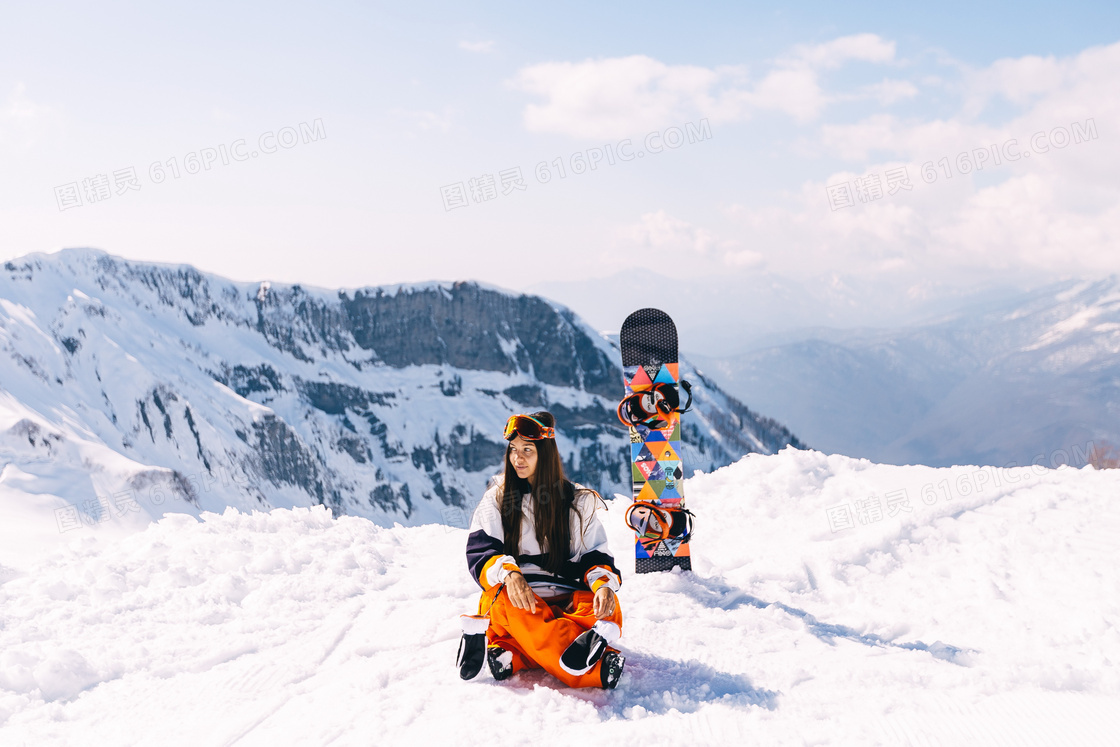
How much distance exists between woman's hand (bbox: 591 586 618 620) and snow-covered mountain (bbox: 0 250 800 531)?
2349 centimetres

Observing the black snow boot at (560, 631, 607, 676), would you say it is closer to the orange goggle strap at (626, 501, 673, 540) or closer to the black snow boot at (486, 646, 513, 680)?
the black snow boot at (486, 646, 513, 680)

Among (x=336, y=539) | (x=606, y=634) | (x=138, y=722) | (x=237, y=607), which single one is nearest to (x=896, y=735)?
(x=606, y=634)

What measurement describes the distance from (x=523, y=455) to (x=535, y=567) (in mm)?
797

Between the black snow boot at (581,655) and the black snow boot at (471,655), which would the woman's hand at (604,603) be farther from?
the black snow boot at (471,655)

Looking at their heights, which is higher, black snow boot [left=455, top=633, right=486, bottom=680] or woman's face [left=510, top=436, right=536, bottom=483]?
woman's face [left=510, top=436, right=536, bottom=483]

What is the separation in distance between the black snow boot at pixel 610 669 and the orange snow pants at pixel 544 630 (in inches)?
1.4

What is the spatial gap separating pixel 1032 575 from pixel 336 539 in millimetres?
7697

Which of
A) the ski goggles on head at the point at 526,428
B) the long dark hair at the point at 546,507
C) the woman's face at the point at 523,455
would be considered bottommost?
the long dark hair at the point at 546,507

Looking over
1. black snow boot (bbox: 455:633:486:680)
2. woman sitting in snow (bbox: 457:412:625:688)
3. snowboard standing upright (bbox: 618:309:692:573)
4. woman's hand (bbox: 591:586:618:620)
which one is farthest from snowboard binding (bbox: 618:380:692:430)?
black snow boot (bbox: 455:633:486:680)

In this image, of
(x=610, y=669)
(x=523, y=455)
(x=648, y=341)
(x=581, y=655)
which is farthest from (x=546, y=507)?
(x=648, y=341)

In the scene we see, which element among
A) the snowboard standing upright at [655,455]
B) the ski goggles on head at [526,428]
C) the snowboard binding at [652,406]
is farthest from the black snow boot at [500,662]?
the snowboard binding at [652,406]

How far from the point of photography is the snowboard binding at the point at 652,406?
713 centimetres

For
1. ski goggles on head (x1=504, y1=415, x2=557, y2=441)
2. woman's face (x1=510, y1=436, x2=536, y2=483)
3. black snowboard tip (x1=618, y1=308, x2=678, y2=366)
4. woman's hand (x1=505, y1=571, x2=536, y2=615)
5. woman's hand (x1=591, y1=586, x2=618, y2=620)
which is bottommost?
woman's hand (x1=591, y1=586, x2=618, y2=620)

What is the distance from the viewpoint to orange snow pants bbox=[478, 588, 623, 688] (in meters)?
4.31
